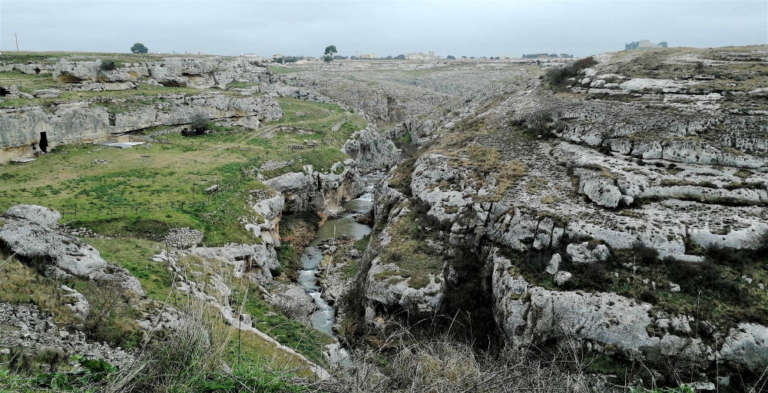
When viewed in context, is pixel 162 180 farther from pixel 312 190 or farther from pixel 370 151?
pixel 370 151

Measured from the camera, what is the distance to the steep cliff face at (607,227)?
614 inches

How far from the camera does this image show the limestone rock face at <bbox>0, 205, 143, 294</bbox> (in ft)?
41.8

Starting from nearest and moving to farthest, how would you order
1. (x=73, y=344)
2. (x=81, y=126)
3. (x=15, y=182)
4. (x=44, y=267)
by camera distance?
(x=73, y=344) → (x=44, y=267) → (x=15, y=182) → (x=81, y=126)

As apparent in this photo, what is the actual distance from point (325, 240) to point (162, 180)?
13.4 metres

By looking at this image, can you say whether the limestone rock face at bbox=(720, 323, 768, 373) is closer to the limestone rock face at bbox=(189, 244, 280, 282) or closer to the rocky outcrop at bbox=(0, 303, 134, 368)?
the rocky outcrop at bbox=(0, 303, 134, 368)

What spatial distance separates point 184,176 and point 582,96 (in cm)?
3215

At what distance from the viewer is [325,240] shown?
118 ft

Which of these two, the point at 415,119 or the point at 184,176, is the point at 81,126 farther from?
the point at 415,119

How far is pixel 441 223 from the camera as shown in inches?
968

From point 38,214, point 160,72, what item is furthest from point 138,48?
point 38,214

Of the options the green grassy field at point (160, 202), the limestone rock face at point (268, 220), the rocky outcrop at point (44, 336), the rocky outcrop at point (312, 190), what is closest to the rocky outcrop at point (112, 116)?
the green grassy field at point (160, 202)

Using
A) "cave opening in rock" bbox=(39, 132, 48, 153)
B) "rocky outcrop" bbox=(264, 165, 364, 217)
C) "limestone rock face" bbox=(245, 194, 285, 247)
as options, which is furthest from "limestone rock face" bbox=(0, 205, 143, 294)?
"cave opening in rock" bbox=(39, 132, 48, 153)

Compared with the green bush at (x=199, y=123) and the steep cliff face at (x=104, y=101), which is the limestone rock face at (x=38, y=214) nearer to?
the steep cliff face at (x=104, y=101)

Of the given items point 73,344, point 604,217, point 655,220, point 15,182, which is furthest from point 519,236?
point 15,182
